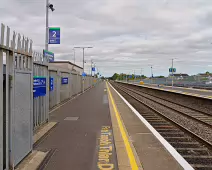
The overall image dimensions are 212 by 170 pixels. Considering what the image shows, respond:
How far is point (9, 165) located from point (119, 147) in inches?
113

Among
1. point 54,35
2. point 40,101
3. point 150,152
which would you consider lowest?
point 150,152

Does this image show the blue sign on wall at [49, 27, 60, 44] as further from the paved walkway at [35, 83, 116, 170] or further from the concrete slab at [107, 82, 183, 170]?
the concrete slab at [107, 82, 183, 170]

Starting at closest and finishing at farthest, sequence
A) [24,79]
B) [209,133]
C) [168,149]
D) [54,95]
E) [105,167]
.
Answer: [105,167] < [24,79] < [168,149] < [209,133] < [54,95]

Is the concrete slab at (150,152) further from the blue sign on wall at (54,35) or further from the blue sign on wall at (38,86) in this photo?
the blue sign on wall at (54,35)

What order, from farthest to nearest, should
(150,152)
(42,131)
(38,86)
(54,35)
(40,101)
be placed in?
(54,35), (40,101), (42,131), (38,86), (150,152)

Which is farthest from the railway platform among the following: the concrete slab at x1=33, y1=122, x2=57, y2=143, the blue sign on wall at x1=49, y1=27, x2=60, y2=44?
the blue sign on wall at x1=49, y1=27, x2=60, y2=44

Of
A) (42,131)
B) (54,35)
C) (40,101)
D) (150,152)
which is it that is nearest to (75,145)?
(42,131)

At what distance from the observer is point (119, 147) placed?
5.81 metres

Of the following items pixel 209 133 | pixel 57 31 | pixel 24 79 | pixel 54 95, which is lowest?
pixel 209 133

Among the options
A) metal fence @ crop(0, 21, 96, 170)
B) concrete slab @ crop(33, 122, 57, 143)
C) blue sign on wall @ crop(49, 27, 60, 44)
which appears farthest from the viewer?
blue sign on wall @ crop(49, 27, 60, 44)

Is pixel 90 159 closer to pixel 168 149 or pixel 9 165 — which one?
pixel 9 165

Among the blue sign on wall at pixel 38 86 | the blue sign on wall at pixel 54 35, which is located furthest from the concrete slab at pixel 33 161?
the blue sign on wall at pixel 54 35

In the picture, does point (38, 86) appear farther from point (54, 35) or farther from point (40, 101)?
point (54, 35)

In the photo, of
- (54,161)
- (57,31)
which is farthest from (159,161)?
(57,31)
